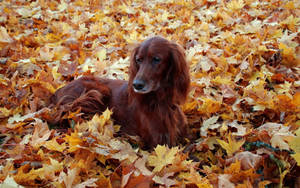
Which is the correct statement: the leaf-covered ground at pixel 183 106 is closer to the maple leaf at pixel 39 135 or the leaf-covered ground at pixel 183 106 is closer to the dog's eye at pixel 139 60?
the maple leaf at pixel 39 135

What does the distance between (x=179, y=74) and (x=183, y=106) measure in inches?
22.2

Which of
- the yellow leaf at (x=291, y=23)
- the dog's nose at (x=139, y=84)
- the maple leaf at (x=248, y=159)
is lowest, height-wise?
the maple leaf at (x=248, y=159)

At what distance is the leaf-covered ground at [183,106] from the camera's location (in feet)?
5.83

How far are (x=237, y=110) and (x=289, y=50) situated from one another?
3.81ft

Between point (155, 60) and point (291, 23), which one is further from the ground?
point (291, 23)

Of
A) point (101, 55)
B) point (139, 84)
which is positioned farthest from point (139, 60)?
point (101, 55)

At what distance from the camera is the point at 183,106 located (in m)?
3.00

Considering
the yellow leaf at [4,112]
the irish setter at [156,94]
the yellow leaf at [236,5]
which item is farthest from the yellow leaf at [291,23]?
the yellow leaf at [4,112]

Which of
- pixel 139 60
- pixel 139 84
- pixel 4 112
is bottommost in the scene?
pixel 4 112

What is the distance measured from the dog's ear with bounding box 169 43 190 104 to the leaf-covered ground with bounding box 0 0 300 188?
33 centimetres

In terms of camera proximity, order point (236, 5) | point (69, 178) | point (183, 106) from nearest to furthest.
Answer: point (69, 178) → point (183, 106) → point (236, 5)

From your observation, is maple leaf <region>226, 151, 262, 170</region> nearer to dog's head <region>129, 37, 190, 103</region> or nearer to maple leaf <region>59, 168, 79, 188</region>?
dog's head <region>129, 37, 190, 103</region>

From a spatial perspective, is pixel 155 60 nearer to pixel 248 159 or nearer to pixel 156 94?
pixel 156 94

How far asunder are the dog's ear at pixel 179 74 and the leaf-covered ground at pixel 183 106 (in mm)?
326
